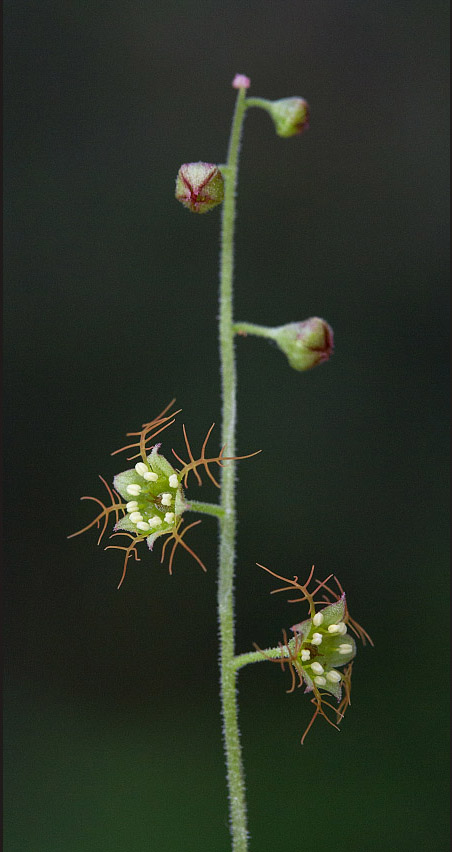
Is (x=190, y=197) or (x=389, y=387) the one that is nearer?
(x=190, y=197)

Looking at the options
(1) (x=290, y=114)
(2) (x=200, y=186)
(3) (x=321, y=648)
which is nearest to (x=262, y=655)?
(3) (x=321, y=648)

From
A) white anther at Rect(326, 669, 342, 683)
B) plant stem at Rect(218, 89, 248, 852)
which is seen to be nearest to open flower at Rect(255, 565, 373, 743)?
white anther at Rect(326, 669, 342, 683)

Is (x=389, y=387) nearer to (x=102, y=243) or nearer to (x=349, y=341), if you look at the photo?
(x=349, y=341)

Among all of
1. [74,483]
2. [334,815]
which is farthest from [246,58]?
[334,815]

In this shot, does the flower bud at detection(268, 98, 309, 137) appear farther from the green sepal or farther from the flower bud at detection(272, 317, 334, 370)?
the green sepal

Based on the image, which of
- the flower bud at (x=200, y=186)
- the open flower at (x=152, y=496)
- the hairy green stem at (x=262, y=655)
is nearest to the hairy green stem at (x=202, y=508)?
the open flower at (x=152, y=496)

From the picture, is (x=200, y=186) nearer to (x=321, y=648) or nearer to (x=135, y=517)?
(x=135, y=517)

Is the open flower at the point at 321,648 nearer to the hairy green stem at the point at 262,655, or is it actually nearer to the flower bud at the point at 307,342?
the hairy green stem at the point at 262,655
